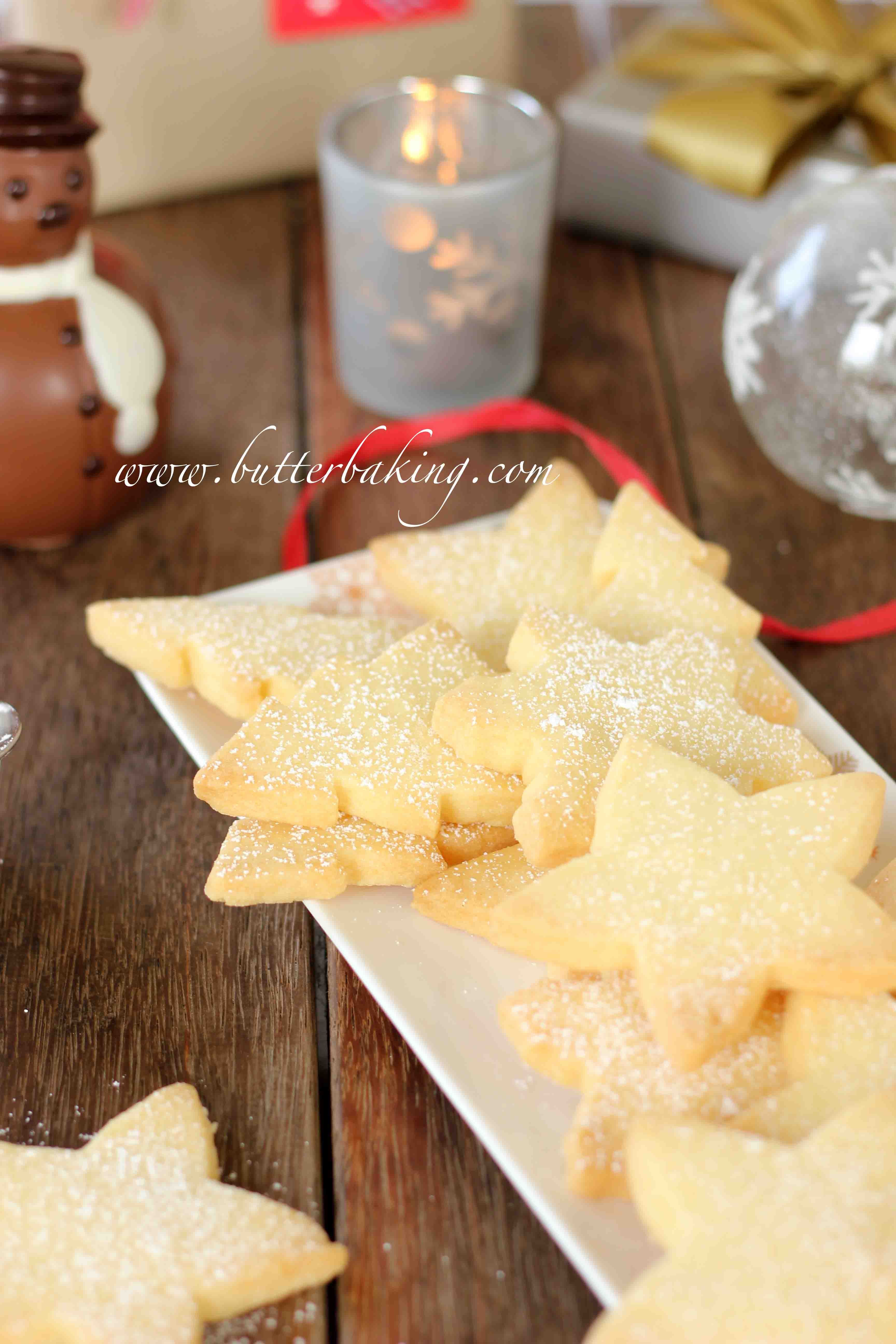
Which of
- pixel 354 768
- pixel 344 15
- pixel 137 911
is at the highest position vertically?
pixel 344 15

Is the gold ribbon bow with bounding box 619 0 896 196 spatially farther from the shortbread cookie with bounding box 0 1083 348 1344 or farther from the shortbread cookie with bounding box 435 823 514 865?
the shortbread cookie with bounding box 0 1083 348 1344

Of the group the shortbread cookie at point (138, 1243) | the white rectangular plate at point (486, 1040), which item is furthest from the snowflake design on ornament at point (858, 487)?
the shortbread cookie at point (138, 1243)

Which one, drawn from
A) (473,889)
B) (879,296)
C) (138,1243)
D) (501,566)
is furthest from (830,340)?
(138,1243)

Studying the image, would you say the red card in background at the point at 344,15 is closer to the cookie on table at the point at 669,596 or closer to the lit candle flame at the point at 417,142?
the lit candle flame at the point at 417,142

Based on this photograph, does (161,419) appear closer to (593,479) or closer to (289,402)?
(289,402)

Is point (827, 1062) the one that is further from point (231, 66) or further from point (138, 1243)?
point (231, 66)

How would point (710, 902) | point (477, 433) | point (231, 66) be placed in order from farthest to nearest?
point (231, 66), point (477, 433), point (710, 902)
